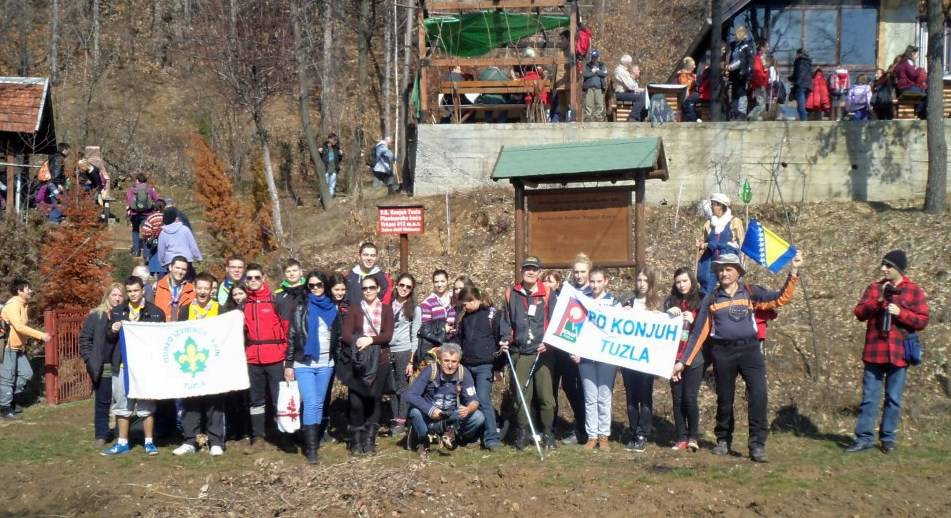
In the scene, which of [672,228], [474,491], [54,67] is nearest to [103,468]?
[474,491]

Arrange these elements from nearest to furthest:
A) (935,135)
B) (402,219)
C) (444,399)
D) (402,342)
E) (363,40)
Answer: (444,399)
(402,342)
(402,219)
(935,135)
(363,40)

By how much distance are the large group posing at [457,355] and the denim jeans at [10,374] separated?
2.15 m

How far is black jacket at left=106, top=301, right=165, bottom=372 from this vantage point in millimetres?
10336

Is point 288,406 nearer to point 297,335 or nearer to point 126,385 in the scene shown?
point 297,335

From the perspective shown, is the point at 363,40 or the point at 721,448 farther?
the point at 363,40

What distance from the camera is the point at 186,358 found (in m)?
10.2

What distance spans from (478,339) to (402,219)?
2.49m

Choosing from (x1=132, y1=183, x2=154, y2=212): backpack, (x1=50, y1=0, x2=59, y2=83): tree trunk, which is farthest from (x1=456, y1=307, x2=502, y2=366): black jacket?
(x1=50, y1=0, x2=59, y2=83): tree trunk

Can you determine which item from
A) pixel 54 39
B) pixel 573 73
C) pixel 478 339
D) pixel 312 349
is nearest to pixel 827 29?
pixel 573 73

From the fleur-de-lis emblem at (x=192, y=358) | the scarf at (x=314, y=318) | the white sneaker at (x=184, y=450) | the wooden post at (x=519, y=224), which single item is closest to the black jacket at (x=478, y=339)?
the scarf at (x=314, y=318)

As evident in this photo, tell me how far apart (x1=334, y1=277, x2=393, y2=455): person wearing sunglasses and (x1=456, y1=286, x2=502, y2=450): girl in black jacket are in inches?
31.1

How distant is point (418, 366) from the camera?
10.6 meters

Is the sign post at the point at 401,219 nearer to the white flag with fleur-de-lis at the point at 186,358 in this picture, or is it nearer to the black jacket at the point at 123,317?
the white flag with fleur-de-lis at the point at 186,358

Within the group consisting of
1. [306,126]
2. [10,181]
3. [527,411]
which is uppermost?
[306,126]
